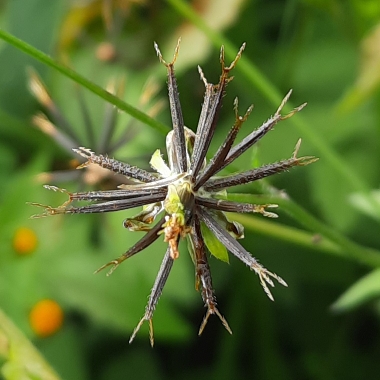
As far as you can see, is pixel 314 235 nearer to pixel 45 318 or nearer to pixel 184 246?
pixel 184 246

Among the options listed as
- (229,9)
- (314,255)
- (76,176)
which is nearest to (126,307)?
(76,176)

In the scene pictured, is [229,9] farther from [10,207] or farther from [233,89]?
[10,207]

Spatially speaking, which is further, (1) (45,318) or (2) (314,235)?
(1) (45,318)

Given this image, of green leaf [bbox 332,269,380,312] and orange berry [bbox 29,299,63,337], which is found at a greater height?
green leaf [bbox 332,269,380,312]

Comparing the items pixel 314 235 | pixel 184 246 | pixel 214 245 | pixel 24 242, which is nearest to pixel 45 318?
pixel 24 242

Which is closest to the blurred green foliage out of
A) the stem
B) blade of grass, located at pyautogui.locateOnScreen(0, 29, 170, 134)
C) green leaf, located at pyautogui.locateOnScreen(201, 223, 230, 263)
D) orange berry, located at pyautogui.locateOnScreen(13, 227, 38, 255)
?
orange berry, located at pyautogui.locateOnScreen(13, 227, 38, 255)

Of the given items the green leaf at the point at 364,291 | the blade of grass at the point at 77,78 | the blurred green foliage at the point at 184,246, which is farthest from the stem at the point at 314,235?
the blurred green foliage at the point at 184,246

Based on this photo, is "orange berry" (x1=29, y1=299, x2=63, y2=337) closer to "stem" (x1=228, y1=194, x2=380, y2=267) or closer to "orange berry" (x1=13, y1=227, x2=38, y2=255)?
"orange berry" (x1=13, y1=227, x2=38, y2=255)
